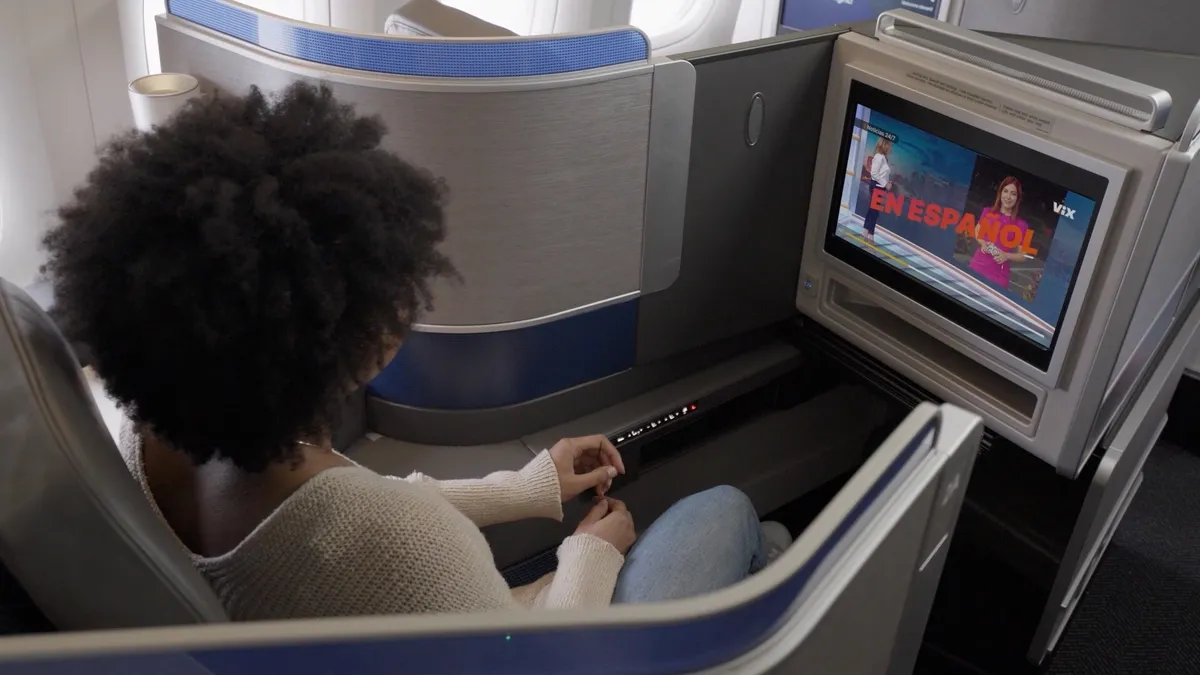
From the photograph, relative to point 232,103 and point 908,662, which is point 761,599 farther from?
point 232,103

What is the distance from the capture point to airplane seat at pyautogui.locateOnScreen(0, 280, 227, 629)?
628 mm

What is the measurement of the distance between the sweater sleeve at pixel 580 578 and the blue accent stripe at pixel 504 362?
0.28m

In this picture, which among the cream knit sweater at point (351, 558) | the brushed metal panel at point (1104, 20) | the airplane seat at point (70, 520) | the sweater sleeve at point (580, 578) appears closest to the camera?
the airplane seat at point (70, 520)

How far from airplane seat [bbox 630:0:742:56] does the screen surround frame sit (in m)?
1.65

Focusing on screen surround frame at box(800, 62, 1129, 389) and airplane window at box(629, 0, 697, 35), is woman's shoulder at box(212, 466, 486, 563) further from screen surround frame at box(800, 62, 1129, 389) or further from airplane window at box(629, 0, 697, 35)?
airplane window at box(629, 0, 697, 35)

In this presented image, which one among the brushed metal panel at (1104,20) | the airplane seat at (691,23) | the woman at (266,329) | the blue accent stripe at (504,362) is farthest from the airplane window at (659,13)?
the woman at (266,329)

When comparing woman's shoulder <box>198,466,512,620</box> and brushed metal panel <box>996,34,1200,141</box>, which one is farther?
brushed metal panel <box>996,34,1200,141</box>

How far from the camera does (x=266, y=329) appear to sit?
73 cm

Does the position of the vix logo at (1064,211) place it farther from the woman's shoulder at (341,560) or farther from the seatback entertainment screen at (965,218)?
the woman's shoulder at (341,560)

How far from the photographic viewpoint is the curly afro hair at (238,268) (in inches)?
27.6

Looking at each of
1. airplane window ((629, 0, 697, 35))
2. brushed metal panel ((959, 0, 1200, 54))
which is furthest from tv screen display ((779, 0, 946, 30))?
airplane window ((629, 0, 697, 35))

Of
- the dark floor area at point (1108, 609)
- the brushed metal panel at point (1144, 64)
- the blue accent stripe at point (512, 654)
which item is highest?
the brushed metal panel at point (1144, 64)

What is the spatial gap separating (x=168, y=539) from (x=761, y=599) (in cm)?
45

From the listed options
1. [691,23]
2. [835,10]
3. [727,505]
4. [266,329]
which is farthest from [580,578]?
[691,23]
